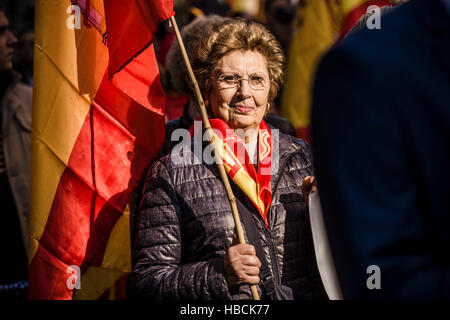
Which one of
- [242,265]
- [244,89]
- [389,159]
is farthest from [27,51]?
[389,159]

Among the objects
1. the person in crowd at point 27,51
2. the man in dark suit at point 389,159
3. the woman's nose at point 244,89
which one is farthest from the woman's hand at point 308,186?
the person in crowd at point 27,51

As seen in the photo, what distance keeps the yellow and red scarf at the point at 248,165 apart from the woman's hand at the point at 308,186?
142 mm

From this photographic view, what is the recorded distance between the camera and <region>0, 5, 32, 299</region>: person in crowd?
4.32 metres

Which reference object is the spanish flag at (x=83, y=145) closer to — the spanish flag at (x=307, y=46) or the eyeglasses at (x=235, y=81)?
the eyeglasses at (x=235, y=81)

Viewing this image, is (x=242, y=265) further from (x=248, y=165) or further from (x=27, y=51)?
(x=27, y=51)

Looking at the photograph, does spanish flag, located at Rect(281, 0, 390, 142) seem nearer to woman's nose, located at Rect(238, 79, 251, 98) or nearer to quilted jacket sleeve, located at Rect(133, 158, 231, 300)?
woman's nose, located at Rect(238, 79, 251, 98)

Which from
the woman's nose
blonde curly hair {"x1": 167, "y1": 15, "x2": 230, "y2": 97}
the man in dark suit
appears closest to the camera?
the man in dark suit

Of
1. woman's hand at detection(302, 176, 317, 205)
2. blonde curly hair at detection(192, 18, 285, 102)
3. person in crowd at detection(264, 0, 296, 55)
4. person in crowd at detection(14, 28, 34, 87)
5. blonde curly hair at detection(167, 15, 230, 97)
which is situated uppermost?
person in crowd at detection(264, 0, 296, 55)

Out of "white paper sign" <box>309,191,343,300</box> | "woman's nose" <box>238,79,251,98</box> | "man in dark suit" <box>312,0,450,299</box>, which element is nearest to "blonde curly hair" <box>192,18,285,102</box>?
"woman's nose" <box>238,79,251,98</box>

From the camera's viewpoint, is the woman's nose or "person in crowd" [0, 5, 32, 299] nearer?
the woman's nose

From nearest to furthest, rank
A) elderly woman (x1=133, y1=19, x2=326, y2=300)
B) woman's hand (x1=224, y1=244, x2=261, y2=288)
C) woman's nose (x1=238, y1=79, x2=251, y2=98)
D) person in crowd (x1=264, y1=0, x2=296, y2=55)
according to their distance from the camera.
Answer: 1. woman's hand (x1=224, y1=244, x2=261, y2=288)
2. elderly woman (x1=133, y1=19, x2=326, y2=300)
3. woman's nose (x1=238, y1=79, x2=251, y2=98)
4. person in crowd (x1=264, y1=0, x2=296, y2=55)

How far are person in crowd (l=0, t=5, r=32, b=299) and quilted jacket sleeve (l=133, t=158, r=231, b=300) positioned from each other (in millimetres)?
1830

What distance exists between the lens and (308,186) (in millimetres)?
2740

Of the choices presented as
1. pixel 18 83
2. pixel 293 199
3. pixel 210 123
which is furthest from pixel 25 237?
pixel 293 199
